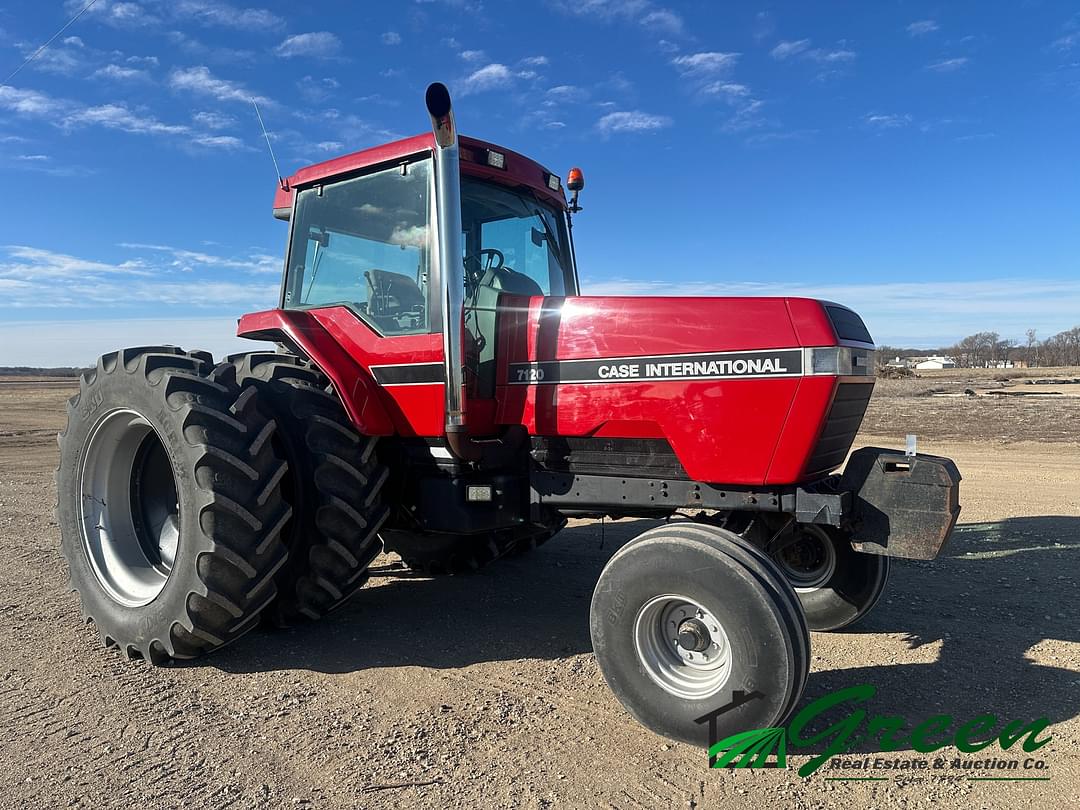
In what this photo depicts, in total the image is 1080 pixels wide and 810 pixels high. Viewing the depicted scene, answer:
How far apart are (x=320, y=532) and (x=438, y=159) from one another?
193cm

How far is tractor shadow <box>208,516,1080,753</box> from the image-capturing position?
11.5ft

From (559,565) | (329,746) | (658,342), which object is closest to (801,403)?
(658,342)

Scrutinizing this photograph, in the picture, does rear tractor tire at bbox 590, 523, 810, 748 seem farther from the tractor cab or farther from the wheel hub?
the tractor cab

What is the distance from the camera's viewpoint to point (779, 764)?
2834 mm

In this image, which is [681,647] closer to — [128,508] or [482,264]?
[482,264]

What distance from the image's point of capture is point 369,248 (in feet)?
13.9

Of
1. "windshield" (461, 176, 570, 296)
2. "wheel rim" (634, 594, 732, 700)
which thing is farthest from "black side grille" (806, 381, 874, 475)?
"windshield" (461, 176, 570, 296)

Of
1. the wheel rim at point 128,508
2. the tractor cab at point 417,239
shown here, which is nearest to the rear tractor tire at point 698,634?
the tractor cab at point 417,239

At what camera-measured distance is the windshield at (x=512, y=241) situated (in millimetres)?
4133

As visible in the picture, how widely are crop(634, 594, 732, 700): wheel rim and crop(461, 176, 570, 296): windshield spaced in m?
1.92

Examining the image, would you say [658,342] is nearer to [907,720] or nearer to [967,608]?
[907,720]

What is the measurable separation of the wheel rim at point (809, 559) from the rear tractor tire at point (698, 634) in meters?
1.43

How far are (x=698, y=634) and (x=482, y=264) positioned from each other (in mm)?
2241

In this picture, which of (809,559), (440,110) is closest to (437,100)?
(440,110)
